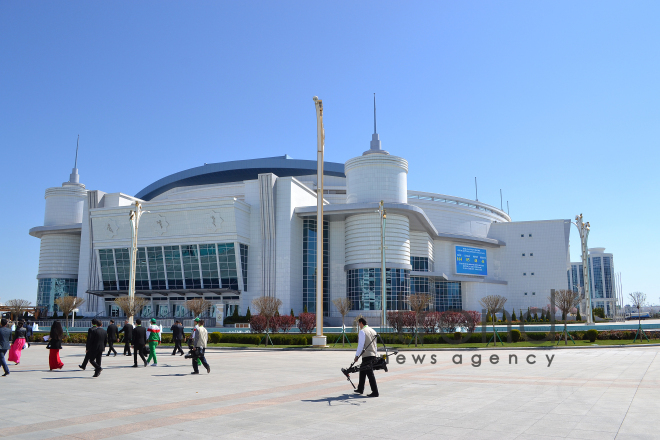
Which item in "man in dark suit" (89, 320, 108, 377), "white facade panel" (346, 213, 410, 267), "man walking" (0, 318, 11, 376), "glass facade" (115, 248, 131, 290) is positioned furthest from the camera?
"glass facade" (115, 248, 131, 290)

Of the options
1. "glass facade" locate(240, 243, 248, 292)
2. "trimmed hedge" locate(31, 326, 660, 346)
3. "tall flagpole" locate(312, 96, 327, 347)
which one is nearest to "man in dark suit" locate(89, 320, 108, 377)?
"tall flagpole" locate(312, 96, 327, 347)

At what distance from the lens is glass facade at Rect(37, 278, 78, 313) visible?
6656 cm

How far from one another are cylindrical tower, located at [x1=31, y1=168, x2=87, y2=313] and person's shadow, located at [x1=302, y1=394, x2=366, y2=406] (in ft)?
206

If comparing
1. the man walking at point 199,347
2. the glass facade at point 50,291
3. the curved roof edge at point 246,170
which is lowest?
the man walking at point 199,347

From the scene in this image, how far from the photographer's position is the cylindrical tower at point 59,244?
67125mm

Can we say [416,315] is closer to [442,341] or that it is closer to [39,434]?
[442,341]

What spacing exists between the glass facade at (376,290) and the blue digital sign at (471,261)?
19.5 m

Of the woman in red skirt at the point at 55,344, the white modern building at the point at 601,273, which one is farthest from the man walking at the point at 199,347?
the white modern building at the point at 601,273

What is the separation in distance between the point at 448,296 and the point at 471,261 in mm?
6066

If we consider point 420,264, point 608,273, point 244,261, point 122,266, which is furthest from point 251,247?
point 608,273

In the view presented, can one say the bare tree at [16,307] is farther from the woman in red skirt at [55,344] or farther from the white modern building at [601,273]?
the white modern building at [601,273]

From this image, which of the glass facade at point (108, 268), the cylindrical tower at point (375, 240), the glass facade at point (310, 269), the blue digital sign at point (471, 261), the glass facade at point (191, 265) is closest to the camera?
the cylindrical tower at point (375, 240)

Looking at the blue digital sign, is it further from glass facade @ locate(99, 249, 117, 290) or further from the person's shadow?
the person's shadow

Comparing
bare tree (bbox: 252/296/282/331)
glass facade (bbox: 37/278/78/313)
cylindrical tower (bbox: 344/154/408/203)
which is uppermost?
cylindrical tower (bbox: 344/154/408/203)
